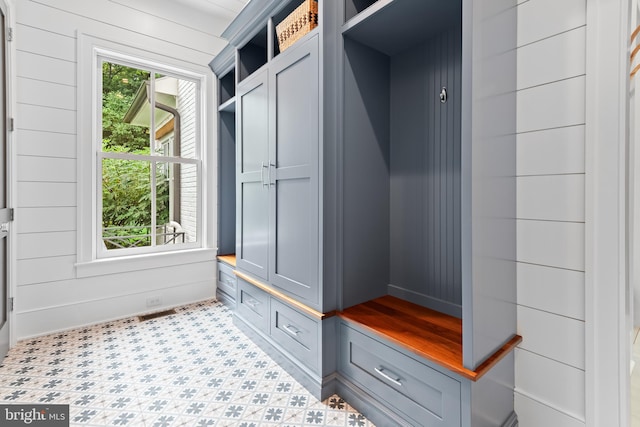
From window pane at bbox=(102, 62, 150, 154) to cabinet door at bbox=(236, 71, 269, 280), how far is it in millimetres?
1267

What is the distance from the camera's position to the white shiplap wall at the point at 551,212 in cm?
122

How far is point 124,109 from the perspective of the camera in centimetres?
298

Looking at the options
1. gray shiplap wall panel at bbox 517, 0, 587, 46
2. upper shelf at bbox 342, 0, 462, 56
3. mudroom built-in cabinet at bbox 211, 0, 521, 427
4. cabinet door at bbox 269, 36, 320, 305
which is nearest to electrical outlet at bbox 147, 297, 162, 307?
mudroom built-in cabinet at bbox 211, 0, 521, 427

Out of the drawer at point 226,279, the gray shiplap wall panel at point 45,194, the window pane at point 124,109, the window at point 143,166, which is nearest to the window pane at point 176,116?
the window at point 143,166

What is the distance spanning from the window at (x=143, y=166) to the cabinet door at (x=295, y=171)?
161cm

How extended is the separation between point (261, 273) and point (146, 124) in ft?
6.85

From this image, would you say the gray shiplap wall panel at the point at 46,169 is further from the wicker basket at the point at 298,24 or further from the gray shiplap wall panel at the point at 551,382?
the gray shiplap wall panel at the point at 551,382

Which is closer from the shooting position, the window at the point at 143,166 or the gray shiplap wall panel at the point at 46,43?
the gray shiplap wall panel at the point at 46,43

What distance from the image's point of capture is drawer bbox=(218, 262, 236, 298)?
2.94 m

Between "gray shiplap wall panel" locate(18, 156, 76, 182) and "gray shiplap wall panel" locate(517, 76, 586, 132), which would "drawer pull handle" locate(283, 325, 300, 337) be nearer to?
"gray shiplap wall panel" locate(517, 76, 586, 132)

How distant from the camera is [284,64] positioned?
1915 millimetres

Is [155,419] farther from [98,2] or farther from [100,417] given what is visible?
[98,2]

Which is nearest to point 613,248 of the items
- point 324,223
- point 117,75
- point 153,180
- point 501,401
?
point 501,401

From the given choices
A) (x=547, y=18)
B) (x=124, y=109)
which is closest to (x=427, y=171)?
(x=547, y=18)
